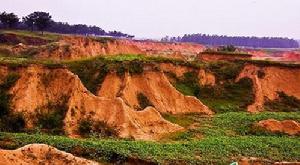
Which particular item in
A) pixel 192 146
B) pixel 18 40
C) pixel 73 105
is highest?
pixel 18 40

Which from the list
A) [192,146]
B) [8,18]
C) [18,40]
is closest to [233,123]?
[192,146]

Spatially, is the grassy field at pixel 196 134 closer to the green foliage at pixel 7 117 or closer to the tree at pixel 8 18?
the green foliage at pixel 7 117

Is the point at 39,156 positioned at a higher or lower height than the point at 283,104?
higher

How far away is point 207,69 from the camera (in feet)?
206

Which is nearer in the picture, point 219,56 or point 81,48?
point 219,56

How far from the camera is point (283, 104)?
6016 centimetres

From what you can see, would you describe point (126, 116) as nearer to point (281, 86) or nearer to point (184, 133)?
point (184, 133)

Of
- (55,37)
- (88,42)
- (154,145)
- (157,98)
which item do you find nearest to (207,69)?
(157,98)

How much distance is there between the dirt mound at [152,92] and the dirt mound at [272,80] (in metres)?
10.3

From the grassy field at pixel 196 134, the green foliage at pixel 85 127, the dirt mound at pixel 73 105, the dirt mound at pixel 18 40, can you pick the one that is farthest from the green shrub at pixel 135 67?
the dirt mound at pixel 18 40

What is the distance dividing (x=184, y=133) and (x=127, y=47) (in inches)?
2232

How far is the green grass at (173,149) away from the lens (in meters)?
33.0

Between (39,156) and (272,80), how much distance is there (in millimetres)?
40079

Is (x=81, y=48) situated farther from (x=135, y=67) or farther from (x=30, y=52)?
(x=135, y=67)
